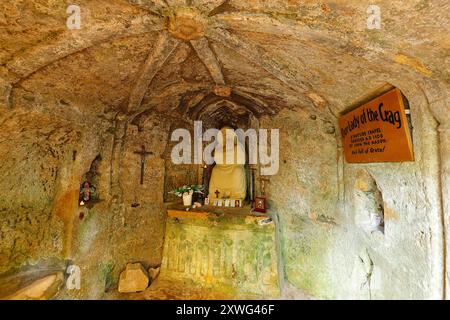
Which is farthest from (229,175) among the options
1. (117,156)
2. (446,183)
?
(446,183)

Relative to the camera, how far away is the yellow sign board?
7.00ft

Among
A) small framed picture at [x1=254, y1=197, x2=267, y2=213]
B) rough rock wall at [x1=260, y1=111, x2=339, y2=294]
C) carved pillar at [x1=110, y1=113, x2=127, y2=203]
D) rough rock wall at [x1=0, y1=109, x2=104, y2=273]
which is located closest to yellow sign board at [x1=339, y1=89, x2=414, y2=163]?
rough rock wall at [x1=260, y1=111, x2=339, y2=294]

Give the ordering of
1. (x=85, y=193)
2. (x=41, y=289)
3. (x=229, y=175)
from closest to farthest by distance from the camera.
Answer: (x=41, y=289) < (x=85, y=193) < (x=229, y=175)

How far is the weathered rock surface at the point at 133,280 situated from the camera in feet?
13.6

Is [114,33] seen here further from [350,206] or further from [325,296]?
[325,296]

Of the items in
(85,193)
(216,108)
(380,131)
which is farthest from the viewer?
(216,108)

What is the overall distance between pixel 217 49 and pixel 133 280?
4337 mm

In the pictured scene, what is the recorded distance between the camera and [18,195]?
2988 millimetres

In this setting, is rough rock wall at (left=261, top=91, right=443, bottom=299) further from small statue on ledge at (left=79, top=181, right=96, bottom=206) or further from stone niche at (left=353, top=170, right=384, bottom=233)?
small statue on ledge at (left=79, top=181, right=96, bottom=206)

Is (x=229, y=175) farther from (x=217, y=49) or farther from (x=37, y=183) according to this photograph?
(x=37, y=183)

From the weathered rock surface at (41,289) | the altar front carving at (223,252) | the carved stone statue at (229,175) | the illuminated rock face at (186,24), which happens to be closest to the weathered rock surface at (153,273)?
the altar front carving at (223,252)

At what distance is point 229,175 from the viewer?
5.17 metres
